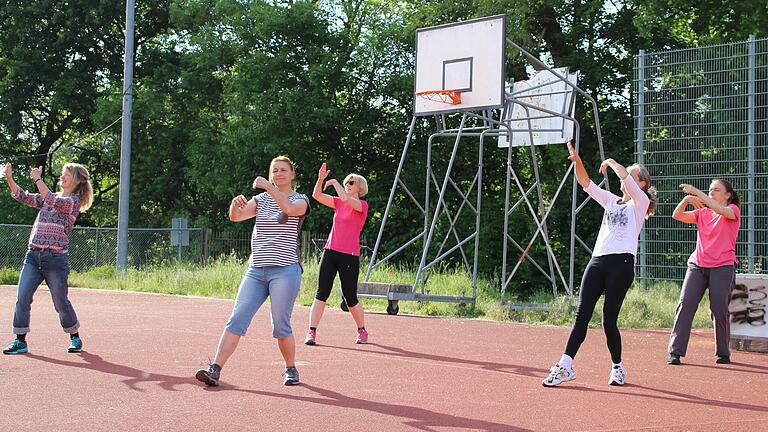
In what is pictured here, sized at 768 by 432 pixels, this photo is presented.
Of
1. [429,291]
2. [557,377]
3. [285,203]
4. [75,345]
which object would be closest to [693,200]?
[557,377]

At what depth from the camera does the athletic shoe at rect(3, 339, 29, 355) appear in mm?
9891

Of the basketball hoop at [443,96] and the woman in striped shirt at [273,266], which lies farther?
the basketball hoop at [443,96]

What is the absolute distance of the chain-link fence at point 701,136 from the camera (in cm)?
1827

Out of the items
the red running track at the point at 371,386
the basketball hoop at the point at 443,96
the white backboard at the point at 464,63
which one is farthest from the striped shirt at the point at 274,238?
the basketball hoop at the point at 443,96

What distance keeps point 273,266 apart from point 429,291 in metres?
12.5

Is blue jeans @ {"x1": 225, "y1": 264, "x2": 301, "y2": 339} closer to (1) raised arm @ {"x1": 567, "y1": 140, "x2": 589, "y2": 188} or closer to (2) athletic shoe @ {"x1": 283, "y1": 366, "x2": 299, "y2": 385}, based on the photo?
(2) athletic shoe @ {"x1": 283, "y1": 366, "x2": 299, "y2": 385}

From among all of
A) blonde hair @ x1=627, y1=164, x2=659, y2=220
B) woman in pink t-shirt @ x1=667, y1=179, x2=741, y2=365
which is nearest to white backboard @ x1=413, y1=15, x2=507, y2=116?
woman in pink t-shirt @ x1=667, y1=179, x2=741, y2=365

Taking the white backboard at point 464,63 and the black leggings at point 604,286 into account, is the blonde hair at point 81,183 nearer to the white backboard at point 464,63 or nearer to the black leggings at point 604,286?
the black leggings at point 604,286

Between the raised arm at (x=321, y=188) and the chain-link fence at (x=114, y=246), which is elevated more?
the raised arm at (x=321, y=188)

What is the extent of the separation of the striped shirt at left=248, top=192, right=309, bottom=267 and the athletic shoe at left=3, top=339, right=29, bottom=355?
3.26m

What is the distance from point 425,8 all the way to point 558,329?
60.1 ft

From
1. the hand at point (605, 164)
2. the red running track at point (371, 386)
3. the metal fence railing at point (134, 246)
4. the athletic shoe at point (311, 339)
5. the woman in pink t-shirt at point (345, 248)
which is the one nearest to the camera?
the red running track at point (371, 386)

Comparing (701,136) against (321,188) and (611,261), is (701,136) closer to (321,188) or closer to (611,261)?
(611,261)

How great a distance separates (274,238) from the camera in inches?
319
